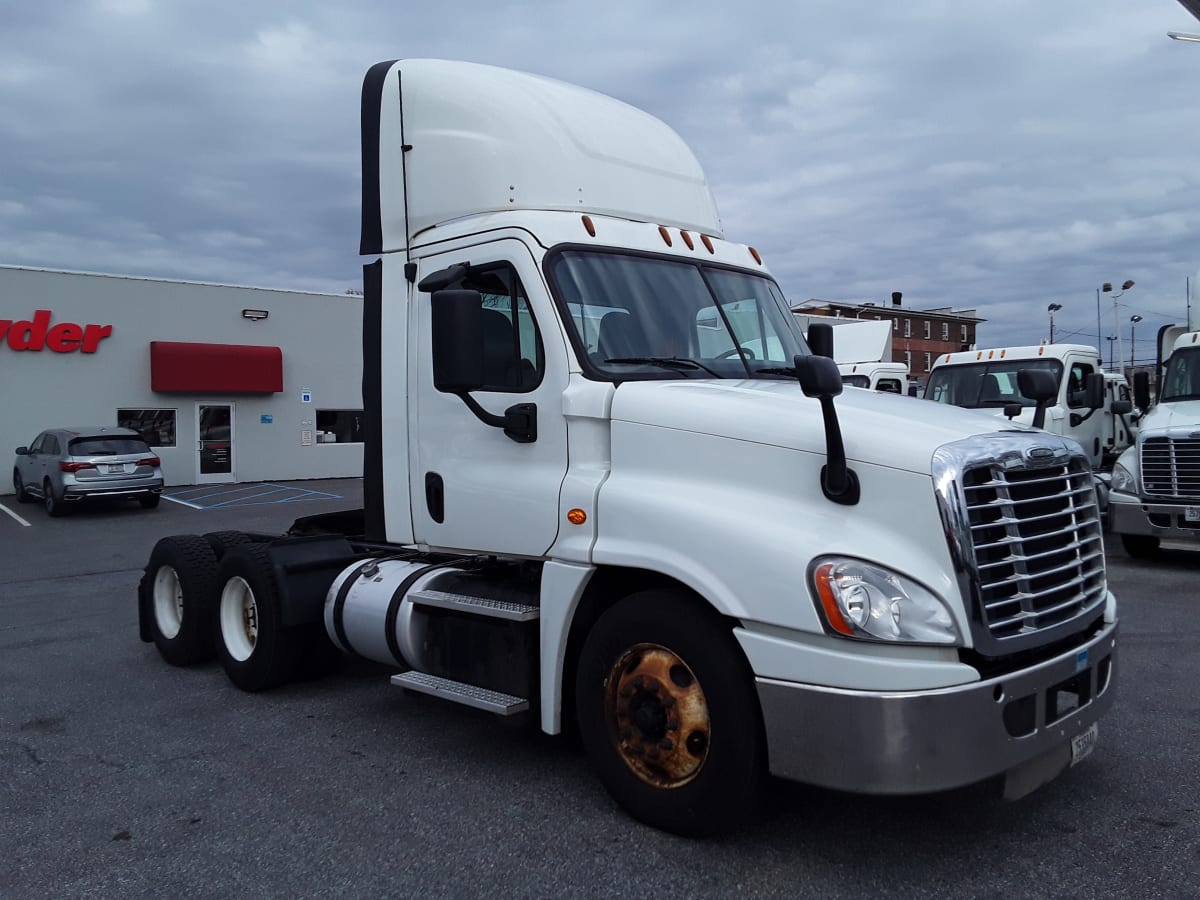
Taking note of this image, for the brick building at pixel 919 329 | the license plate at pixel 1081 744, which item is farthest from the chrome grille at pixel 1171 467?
the brick building at pixel 919 329

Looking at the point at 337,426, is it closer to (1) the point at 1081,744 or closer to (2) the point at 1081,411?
(2) the point at 1081,411

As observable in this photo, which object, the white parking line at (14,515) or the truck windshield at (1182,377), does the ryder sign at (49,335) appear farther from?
the truck windshield at (1182,377)

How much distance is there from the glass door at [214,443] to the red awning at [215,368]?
0.61 m

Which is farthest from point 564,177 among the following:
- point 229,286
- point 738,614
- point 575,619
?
point 229,286

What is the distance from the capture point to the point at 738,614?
3.55m

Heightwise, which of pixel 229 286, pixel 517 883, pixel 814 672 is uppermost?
pixel 229 286

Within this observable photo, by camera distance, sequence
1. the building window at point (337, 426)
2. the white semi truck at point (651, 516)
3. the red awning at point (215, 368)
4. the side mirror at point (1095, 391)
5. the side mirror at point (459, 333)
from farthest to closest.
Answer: the building window at point (337, 426) → the red awning at point (215, 368) → the side mirror at point (1095, 391) → the side mirror at point (459, 333) → the white semi truck at point (651, 516)

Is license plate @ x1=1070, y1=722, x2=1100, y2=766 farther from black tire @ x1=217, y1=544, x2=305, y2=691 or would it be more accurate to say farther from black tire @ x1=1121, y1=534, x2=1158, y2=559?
black tire @ x1=1121, y1=534, x2=1158, y2=559

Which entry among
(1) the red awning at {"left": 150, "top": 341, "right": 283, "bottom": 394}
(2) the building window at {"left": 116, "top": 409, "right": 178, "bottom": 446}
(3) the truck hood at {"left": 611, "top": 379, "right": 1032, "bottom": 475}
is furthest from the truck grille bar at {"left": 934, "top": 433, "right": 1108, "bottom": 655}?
(2) the building window at {"left": 116, "top": 409, "right": 178, "bottom": 446}

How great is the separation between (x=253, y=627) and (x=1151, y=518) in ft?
30.5

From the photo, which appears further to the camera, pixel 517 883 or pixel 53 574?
pixel 53 574

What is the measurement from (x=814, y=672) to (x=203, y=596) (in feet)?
15.7

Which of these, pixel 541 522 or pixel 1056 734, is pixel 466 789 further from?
pixel 1056 734

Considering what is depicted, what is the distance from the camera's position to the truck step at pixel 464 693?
4.45 m
